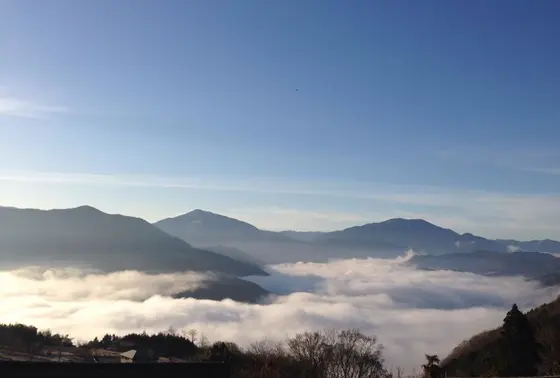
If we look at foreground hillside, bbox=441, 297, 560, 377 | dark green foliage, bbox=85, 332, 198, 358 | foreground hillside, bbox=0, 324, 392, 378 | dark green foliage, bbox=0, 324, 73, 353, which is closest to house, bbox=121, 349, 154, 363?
foreground hillside, bbox=0, 324, 392, 378

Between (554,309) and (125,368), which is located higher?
(554,309)

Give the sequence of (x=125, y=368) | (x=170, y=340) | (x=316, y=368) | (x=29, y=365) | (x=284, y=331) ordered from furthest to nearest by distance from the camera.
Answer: (x=284, y=331), (x=170, y=340), (x=316, y=368), (x=125, y=368), (x=29, y=365)

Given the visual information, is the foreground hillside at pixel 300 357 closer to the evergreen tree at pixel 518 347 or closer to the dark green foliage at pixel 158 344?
the dark green foliage at pixel 158 344

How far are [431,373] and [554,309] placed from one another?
65.6 metres

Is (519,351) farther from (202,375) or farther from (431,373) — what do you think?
(202,375)

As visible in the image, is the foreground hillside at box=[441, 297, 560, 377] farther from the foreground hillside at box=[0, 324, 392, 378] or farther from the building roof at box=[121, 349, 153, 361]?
the building roof at box=[121, 349, 153, 361]

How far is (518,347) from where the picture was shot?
52.4 m

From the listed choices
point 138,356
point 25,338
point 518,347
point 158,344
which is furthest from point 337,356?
point 25,338

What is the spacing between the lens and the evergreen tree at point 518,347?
167 ft

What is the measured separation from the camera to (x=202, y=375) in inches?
1302

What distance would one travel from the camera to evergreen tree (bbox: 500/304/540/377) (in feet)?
167

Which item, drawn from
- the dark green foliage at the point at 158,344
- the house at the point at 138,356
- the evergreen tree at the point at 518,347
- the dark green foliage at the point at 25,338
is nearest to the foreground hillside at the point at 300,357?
the house at the point at 138,356

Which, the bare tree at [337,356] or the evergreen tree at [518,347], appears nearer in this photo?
the evergreen tree at [518,347]

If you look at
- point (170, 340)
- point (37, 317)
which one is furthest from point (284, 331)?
point (170, 340)
